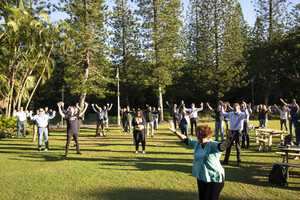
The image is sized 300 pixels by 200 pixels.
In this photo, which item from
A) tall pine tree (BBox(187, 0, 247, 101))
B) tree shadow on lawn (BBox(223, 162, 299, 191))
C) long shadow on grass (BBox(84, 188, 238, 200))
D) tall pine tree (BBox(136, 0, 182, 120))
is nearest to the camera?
long shadow on grass (BBox(84, 188, 238, 200))

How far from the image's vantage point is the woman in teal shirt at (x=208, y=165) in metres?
3.78

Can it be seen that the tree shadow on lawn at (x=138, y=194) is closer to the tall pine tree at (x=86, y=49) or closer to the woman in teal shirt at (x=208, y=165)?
the woman in teal shirt at (x=208, y=165)

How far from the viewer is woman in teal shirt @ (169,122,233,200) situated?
378cm

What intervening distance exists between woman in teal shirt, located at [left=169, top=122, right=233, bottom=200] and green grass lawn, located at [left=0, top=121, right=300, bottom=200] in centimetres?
168

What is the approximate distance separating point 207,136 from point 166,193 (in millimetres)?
2301

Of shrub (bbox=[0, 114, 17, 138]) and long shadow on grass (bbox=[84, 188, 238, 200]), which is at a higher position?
shrub (bbox=[0, 114, 17, 138])

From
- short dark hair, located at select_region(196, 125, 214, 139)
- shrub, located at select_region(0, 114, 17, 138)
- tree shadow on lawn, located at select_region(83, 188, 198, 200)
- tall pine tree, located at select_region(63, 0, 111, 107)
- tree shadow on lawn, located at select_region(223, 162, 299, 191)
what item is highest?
tall pine tree, located at select_region(63, 0, 111, 107)

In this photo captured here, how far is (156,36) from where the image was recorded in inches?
1068

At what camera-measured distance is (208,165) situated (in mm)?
3859

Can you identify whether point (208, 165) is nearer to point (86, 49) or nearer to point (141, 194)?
point (141, 194)

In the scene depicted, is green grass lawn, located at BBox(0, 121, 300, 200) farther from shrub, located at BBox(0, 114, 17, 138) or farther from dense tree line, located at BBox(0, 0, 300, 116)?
dense tree line, located at BBox(0, 0, 300, 116)

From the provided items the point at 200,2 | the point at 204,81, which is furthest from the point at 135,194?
the point at 200,2

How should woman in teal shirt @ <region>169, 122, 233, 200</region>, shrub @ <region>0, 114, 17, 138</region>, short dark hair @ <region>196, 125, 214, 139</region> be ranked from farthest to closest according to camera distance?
shrub @ <region>0, 114, 17, 138</region>
short dark hair @ <region>196, 125, 214, 139</region>
woman in teal shirt @ <region>169, 122, 233, 200</region>

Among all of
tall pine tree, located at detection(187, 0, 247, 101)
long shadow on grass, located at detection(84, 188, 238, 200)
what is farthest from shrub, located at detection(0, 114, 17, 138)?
tall pine tree, located at detection(187, 0, 247, 101)
